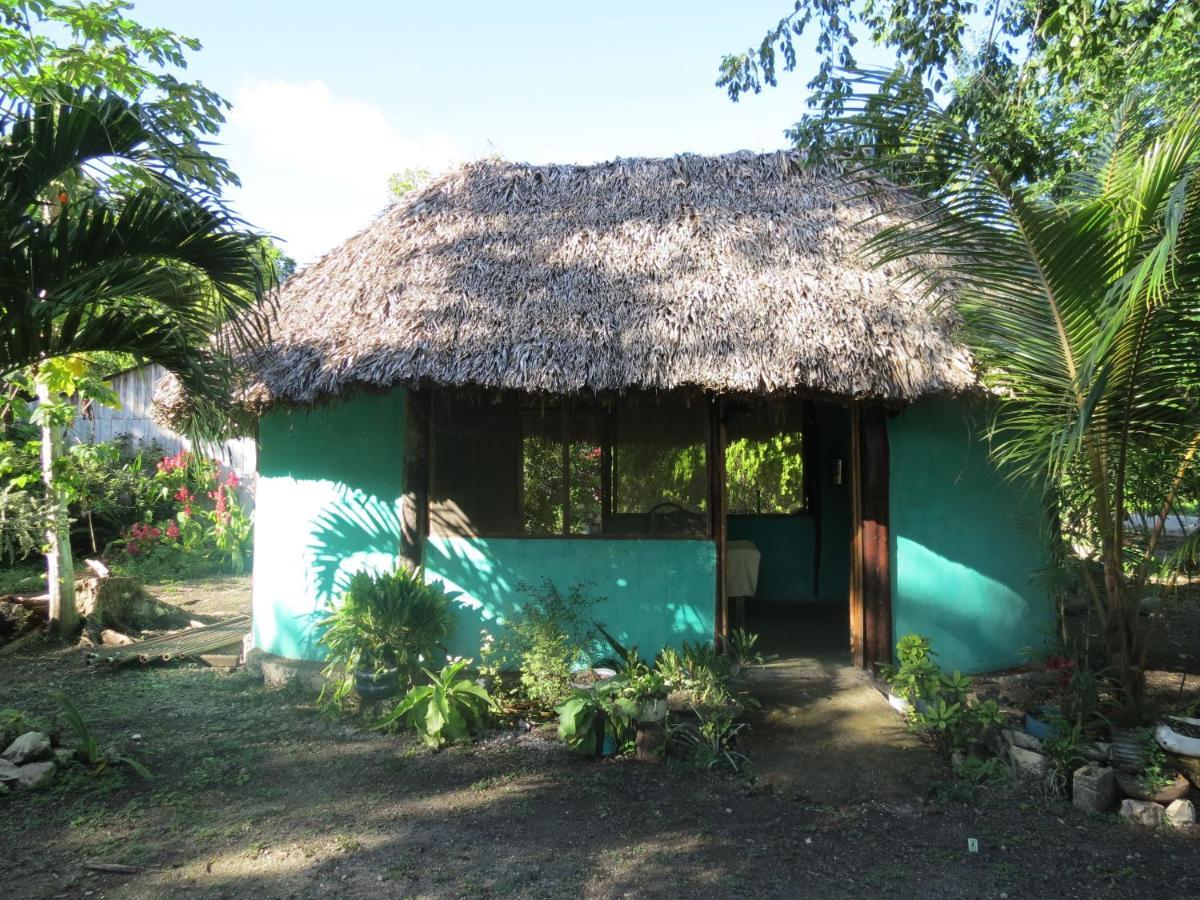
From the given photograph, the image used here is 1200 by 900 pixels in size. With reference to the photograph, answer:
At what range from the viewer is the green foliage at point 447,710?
5.07 m

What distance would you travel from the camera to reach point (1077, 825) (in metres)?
4.05

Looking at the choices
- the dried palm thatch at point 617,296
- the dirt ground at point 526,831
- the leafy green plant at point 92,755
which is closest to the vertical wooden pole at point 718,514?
the dried palm thatch at point 617,296

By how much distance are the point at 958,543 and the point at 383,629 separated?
13.2 feet

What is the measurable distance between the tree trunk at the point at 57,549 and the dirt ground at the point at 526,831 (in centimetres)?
346

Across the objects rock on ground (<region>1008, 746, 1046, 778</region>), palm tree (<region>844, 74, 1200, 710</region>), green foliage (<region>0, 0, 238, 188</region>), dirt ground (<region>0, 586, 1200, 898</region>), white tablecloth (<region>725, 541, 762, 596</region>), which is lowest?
dirt ground (<region>0, 586, 1200, 898</region>)

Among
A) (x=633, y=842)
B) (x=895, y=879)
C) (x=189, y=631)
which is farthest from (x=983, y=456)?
(x=189, y=631)

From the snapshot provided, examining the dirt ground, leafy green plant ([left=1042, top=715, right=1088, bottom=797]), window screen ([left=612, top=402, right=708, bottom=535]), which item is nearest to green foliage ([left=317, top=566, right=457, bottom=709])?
the dirt ground

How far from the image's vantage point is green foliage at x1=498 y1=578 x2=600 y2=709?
5.51m

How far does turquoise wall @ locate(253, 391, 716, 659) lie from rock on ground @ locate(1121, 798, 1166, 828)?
8.61ft

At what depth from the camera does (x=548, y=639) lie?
5562mm

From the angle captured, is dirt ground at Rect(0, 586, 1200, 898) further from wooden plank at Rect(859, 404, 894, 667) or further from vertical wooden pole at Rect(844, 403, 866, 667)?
vertical wooden pole at Rect(844, 403, 866, 667)

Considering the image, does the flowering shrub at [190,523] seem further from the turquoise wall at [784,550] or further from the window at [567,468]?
the turquoise wall at [784,550]

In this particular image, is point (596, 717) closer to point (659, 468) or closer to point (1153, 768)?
point (659, 468)

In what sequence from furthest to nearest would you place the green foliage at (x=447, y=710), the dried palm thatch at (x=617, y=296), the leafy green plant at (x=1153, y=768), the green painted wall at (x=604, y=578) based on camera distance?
the green painted wall at (x=604, y=578) < the dried palm thatch at (x=617, y=296) < the green foliage at (x=447, y=710) < the leafy green plant at (x=1153, y=768)
